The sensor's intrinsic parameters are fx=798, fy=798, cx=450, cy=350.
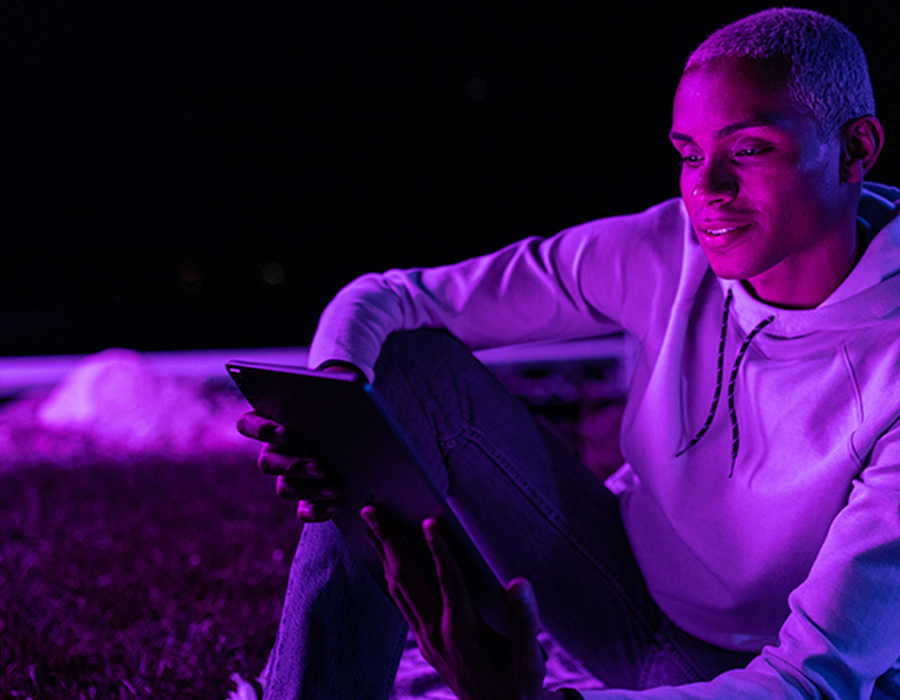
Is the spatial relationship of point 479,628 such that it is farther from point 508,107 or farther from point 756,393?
point 508,107

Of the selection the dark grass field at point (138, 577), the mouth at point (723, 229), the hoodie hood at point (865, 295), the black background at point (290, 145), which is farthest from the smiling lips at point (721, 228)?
the black background at point (290, 145)

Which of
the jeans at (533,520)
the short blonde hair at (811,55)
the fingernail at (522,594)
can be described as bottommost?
the jeans at (533,520)

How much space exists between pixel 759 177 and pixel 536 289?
397mm

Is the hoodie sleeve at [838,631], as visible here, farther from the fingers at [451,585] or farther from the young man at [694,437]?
the fingers at [451,585]

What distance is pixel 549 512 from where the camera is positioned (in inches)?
41.9

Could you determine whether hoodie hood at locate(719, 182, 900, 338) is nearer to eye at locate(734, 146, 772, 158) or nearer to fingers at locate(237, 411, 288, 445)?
eye at locate(734, 146, 772, 158)

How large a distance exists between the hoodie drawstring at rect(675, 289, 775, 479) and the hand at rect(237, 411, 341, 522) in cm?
46

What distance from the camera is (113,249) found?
337cm

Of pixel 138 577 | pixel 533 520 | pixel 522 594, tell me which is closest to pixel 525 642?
pixel 522 594

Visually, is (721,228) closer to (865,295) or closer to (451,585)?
(865,295)

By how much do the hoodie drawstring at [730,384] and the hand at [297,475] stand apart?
1.51ft

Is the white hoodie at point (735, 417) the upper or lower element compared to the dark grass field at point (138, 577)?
upper

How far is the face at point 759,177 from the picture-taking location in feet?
2.76

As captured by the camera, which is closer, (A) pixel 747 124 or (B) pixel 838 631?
(B) pixel 838 631
